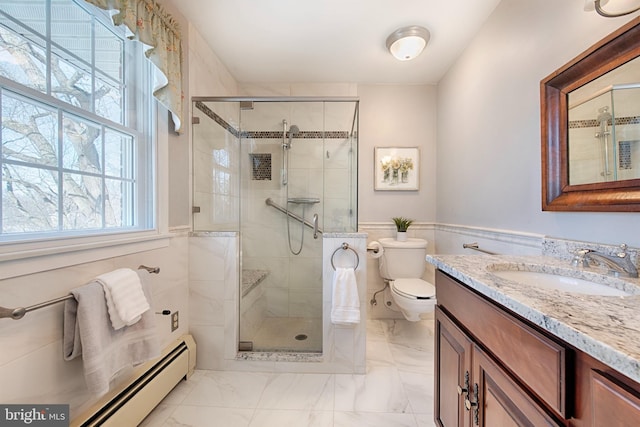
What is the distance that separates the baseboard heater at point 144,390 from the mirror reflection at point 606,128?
85.5 inches

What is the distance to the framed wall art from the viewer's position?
241cm

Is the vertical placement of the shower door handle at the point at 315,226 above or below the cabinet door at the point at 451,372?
above

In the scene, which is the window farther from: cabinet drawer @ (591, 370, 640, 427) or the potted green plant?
the potted green plant

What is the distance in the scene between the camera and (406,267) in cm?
217

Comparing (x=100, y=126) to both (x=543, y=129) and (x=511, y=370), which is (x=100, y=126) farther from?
(x=543, y=129)

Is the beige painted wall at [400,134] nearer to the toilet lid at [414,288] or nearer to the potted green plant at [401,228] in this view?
the potted green plant at [401,228]

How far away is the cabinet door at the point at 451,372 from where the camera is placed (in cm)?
84

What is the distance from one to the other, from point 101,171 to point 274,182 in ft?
3.74

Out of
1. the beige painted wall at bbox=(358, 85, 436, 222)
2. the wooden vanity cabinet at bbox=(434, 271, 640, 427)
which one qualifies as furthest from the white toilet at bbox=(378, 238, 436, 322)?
the wooden vanity cabinet at bbox=(434, 271, 640, 427)

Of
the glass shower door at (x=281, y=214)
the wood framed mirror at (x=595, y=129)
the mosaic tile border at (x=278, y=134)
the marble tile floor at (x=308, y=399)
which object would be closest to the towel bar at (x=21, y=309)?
the marble tile floor at (x=308, y=399)

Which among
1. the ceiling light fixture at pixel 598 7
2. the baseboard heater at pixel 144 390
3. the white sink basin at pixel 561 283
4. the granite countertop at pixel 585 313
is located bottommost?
the baseboard heater at pixel 144 390

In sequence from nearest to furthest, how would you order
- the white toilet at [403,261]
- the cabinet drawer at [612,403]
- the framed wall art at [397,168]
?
1. the cabinet drawer at [612,403]
2. the white toilet at [403,261]
3. the framed wall art at [397,168]

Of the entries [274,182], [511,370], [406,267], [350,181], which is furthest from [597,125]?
[274,182]

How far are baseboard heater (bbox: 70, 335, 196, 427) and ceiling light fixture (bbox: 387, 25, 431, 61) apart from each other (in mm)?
2475
